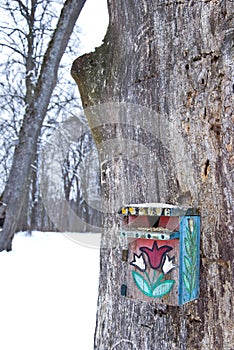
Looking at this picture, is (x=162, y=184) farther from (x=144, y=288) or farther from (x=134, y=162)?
(x=144, y=288)

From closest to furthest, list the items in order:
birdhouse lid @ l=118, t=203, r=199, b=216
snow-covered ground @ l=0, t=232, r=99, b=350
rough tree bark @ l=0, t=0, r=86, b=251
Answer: birdhouse lid @ l=118, t=203, r=199, b=216, snow-covered ground @ l=0, t=232, r=99, b=350, rough tree bark @ l=0, t=0, r=86, b=251

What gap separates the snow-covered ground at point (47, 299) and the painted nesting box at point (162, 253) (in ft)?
9.10

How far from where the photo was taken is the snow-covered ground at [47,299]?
410cm

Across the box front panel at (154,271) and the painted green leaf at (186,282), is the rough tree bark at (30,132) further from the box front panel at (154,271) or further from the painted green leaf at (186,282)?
the painted green leaf at (186,282)

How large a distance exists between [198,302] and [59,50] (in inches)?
168

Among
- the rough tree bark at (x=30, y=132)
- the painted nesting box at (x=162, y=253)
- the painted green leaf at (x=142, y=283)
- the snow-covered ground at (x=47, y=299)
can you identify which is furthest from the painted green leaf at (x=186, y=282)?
the rough tree bark at (x=30, y=132)

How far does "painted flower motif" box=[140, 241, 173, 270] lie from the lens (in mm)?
1409

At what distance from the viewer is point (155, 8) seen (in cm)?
167

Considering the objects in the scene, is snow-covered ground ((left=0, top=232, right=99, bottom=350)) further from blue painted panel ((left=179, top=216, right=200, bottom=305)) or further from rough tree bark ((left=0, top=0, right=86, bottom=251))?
blue painted panel ((left=179, top=216, right=200, bottom=305))

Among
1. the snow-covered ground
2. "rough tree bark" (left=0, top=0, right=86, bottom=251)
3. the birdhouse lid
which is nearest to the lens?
the birdhouse lid

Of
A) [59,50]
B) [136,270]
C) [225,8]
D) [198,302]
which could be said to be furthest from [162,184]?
[59,50]

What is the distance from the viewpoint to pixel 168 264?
140 centimetres

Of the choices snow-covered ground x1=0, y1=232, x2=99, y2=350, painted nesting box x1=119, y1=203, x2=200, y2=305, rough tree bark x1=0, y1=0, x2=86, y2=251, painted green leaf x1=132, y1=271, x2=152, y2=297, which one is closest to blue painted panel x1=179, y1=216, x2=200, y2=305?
painted nesting box x1=119, y1=203, x2=200, y2=305

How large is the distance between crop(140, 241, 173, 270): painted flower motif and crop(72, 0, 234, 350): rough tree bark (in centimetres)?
16
